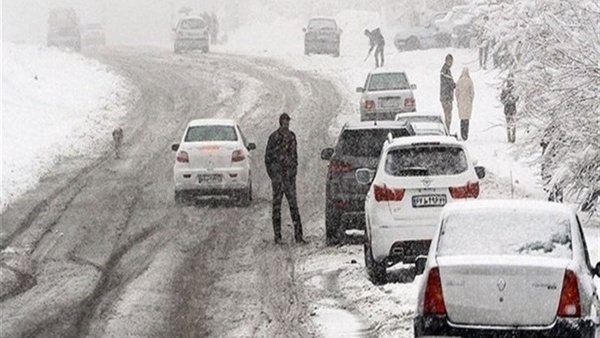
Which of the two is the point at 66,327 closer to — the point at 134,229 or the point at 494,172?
the point at 134,229

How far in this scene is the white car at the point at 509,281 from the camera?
33.6 ft

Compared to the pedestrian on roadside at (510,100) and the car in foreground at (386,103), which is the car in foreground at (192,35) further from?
the pedestrian on roadside at (510,100)

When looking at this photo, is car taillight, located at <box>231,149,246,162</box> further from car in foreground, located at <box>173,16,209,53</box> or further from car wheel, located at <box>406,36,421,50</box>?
car wheel, located at <box>406,36,421,50</box>

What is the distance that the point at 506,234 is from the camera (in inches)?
424

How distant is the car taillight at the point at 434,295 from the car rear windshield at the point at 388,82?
2413 centimetres

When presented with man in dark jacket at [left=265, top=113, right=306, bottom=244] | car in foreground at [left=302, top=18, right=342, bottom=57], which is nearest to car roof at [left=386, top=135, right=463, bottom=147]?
man in dark jacket at [left=265, top=113, right=306, bottom=244]

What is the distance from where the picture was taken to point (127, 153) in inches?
1233

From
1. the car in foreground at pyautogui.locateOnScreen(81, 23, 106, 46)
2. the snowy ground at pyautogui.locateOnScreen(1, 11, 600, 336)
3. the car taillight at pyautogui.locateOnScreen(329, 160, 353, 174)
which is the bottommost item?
the car in foreground at pyautogui.locateOnScreen(81, 23, 106, 46)

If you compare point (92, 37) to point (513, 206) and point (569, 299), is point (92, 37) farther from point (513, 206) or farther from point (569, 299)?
point (569, 299)

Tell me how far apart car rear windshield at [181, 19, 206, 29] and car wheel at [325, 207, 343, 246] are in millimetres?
39663

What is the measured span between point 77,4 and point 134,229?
4212 inches

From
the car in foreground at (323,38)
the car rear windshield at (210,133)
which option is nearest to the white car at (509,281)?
the car rear windshield at (210,133)

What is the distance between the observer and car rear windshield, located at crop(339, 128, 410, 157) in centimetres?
1878

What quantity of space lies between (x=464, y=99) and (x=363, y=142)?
12.9 m
